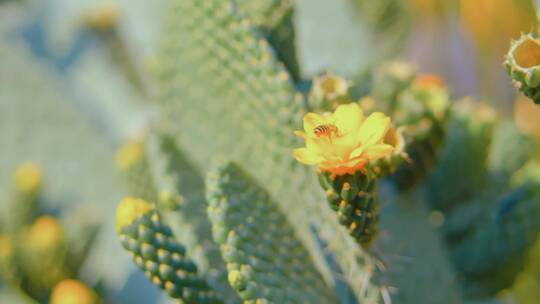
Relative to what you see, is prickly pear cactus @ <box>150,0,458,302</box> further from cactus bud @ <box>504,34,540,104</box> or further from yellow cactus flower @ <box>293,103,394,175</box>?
cactus bud @ <box>504,34,540,104</box>

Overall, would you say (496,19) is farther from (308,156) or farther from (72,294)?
(308,156)

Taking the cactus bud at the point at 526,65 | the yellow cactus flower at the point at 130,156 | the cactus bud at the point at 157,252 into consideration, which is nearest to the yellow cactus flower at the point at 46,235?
the yellow cactus flower at the point at 130,156

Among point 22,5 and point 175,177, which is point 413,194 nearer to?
point 175,177

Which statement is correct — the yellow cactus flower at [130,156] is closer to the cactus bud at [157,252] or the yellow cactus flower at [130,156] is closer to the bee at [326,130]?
the cactus bud at [157,252]

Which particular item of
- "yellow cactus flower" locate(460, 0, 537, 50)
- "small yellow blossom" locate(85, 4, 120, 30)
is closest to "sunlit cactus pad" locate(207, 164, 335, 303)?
"yellow cactus flower" locate(460, 0, 537, 50)

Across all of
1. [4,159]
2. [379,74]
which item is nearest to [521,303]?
[379,74]

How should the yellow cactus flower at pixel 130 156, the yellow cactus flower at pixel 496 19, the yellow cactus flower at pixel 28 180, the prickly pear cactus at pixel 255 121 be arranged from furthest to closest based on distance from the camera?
the yellow cactus flower at pixel 496 19
the yellow cactus flower at pixel 28 180
the yellow cactus flower at pixel 130 156
the prickly pear cactus at pixel 255 121

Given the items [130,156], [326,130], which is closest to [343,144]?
[326,130]
